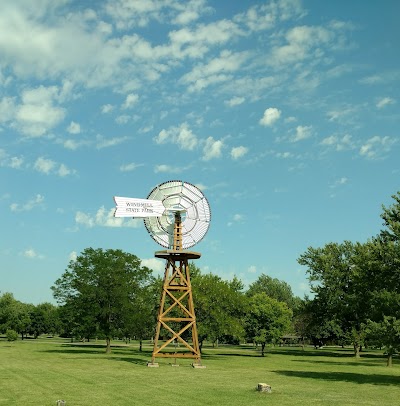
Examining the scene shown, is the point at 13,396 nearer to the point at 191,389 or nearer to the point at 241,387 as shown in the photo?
the point at 191,389

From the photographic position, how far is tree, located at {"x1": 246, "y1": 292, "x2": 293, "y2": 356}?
70.7 metres

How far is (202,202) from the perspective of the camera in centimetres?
4544

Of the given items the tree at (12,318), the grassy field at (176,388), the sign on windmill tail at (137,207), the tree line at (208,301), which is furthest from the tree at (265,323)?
the tree at (12,318)

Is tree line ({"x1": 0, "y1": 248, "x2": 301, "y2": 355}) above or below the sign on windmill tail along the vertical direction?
below

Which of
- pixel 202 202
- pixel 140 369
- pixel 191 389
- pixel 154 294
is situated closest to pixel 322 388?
pixel 191 389

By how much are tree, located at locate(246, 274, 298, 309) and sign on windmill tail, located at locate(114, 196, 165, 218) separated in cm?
9343

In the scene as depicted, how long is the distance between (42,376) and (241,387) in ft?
42.4

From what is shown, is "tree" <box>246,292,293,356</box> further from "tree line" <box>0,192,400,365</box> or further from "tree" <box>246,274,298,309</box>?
"tree" <box>246,274,298,309</box>

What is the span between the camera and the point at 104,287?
201ft

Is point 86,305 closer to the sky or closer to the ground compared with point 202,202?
closer to the ground

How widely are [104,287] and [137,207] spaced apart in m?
22.2

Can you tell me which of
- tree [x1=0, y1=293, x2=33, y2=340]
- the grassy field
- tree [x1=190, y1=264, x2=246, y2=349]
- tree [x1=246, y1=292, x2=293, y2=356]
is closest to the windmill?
the grassy field

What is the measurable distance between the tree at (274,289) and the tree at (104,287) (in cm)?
7399

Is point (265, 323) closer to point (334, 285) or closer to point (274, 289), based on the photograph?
point (334, 285)
